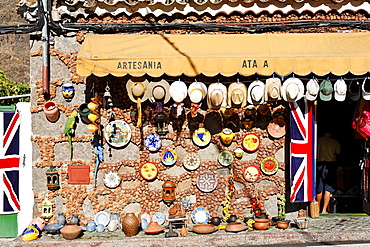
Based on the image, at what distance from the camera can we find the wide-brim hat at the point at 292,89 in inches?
290

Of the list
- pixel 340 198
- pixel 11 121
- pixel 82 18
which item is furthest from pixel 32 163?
pixel 340 198

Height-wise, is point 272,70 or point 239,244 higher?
point 272,70

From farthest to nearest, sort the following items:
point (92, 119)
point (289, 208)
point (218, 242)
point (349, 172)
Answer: point (349, 172) < point (289, 208) < point (92, 119) < point (218, 242)

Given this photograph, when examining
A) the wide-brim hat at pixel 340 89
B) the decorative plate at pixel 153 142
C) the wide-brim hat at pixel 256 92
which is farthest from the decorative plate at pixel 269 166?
the decorative plate at pixel 153 142

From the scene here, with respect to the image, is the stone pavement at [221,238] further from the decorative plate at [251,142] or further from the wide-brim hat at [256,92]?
the wide-brim hat at [256,92]

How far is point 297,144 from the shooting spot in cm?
779

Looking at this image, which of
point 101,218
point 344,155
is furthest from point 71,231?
point 344,155

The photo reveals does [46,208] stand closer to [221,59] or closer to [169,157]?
[169,157]

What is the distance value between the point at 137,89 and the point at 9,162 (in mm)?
2583

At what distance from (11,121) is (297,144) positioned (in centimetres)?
500

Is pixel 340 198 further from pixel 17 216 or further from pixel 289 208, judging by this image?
pixel 17 216

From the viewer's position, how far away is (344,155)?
10375 millimetres

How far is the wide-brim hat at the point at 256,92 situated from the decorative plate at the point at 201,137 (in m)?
1.02

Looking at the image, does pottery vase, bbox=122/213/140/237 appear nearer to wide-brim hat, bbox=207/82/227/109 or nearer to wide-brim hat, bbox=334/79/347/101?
wide-brim hat, bbox=207/82/227/109
